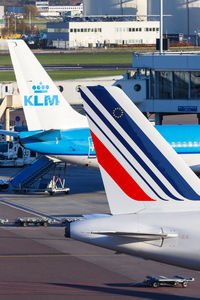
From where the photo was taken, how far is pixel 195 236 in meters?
23.6

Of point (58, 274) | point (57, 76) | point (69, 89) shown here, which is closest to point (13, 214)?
point (58, 274)

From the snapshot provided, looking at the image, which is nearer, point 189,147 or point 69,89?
point 189,147

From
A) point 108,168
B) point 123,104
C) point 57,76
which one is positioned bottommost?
point 57,76

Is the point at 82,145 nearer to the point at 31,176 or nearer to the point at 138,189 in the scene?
the point at 31,176

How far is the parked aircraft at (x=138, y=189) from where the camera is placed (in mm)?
23578

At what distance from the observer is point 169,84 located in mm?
68812

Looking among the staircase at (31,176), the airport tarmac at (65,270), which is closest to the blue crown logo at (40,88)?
the staircase at (31,176)

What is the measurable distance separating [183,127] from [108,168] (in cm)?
3099

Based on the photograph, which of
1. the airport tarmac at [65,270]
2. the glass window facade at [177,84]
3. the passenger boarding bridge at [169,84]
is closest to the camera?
the airport tarmac at [65,270]

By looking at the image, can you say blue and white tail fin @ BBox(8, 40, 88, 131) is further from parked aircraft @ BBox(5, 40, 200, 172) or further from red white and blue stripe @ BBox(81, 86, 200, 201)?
red white and blue stripe @ BBox(81, 86, 200, 201)

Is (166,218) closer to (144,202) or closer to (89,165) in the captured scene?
(144,202)

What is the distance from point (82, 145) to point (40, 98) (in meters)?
4.99

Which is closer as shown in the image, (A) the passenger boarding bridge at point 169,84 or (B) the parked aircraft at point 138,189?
(B) the parked aircraft at point 138,189

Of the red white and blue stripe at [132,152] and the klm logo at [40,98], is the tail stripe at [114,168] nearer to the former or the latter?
the red white and blue stripe at [132,152]
